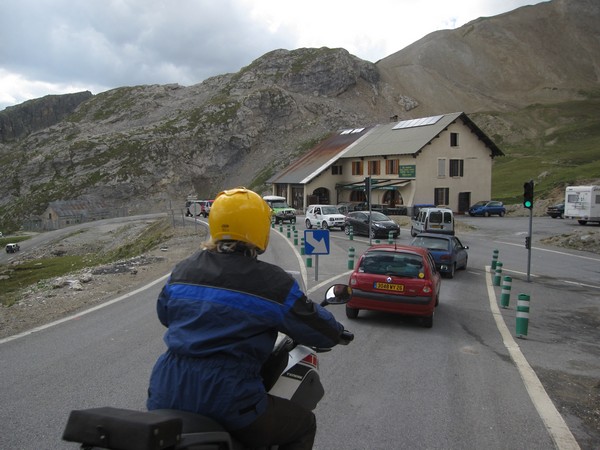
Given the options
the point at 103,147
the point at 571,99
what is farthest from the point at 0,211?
the point at 571,99

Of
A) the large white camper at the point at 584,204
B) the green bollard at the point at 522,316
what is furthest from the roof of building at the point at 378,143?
the green bollard at the point at 522,316

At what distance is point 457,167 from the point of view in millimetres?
53156

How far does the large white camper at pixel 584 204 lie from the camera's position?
125 ft

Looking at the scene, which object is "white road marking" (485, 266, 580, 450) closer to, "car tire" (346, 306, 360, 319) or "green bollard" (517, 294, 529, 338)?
"green bollard" (517, 294, 529, 338)

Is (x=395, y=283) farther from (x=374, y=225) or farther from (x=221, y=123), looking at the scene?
(x=221, y=123)

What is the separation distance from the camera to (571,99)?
461 ft

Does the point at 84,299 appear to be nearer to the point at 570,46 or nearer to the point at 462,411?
the point at 462,411

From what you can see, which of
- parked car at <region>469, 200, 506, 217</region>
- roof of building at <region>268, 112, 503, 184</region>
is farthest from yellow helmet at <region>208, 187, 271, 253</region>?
parked car at <region>469, 200, 506, 217</region>

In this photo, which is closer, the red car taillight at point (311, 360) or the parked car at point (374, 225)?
the red car taillight at point (311, 360)

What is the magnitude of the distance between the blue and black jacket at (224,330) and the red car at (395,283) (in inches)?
274

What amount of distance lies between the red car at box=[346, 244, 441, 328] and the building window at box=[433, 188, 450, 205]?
43.3 meters

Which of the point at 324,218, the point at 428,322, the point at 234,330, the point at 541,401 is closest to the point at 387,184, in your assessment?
the point at 324,218

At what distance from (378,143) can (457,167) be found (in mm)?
9542

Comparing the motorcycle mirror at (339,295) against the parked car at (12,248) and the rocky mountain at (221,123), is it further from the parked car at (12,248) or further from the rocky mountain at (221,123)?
the rocky mountain at (221,123)
